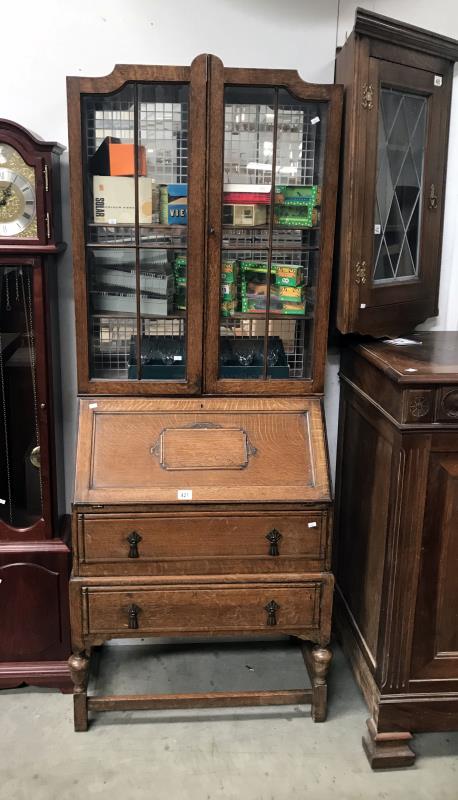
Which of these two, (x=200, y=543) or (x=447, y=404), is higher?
(x=447, y=404)

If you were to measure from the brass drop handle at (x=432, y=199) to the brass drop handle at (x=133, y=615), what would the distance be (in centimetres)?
159

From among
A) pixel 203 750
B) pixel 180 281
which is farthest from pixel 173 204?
pixel 203 750

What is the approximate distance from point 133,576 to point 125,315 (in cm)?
79

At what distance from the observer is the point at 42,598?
233cm

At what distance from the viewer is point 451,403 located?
6.25 ft

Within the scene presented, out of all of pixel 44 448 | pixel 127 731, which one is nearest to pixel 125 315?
pixel 44 448

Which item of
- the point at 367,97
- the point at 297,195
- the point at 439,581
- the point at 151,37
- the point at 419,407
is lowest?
the point at 439,581

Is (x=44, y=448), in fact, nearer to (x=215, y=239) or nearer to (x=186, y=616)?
(x=186, y=616)

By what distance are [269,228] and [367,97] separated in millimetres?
451

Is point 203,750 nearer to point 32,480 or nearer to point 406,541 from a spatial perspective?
point 406,541

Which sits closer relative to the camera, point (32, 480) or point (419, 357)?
point (419, 357)

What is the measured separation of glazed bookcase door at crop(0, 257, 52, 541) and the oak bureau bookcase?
0.16 metres

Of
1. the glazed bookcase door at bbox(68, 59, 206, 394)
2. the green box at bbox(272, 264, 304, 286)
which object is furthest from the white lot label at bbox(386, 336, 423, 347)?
the glazed bookcase door at bbox(68, 59, 206, 394)

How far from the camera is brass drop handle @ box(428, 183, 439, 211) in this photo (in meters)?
2.37
